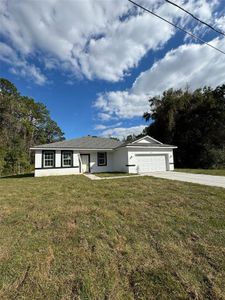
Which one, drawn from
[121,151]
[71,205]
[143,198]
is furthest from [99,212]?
[121,151]

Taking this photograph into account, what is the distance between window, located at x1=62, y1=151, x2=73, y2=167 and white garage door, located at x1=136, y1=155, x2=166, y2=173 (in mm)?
6267

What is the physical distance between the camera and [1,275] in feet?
7.97

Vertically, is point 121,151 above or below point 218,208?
above

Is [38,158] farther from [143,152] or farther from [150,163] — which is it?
[150,163]

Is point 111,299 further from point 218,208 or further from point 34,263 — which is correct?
point 218,208

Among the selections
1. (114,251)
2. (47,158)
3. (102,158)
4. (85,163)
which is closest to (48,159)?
(47,158)

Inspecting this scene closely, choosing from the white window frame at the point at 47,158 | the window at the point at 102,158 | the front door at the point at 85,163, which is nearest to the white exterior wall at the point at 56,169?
the white window frame at the point at 47,158

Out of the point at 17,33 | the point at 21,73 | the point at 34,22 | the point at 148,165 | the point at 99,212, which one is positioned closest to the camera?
the point at 99,212

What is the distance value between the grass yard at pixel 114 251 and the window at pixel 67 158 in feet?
33.3

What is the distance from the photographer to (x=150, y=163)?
53.4 feet

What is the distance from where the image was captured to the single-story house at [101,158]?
14828 millimetres

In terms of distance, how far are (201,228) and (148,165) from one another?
12.4 meters

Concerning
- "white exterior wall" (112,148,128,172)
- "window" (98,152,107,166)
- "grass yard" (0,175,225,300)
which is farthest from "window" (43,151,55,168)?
"grass yard" (0,175,225,300)

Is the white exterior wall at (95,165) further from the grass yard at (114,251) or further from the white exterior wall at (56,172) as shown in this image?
the grass yard at (114,251)
